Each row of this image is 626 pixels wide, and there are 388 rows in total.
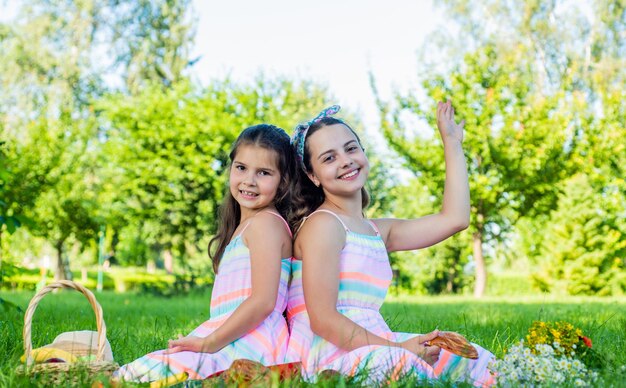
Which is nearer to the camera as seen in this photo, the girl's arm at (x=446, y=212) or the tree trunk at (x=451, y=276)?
the girl's arm at (x=446, y=212)

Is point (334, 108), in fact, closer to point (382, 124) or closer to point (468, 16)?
point (382, 124)

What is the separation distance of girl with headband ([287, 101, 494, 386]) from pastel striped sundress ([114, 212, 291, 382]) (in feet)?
0.26

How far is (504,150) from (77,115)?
16.9 metres

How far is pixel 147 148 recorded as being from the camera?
17.4 meters

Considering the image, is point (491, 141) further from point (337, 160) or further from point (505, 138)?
point (337, 160)

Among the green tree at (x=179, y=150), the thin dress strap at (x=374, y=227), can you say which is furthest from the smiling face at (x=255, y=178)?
the green tree at (x=179, y=150)

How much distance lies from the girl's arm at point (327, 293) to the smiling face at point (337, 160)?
253 millimetres

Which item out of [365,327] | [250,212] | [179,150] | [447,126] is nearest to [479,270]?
[179,150]

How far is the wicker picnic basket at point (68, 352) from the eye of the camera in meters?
2.64

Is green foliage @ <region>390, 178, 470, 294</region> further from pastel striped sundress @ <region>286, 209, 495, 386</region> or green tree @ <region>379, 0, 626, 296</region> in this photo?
pastel striped sundress @ <region>286, 209, 495, 386</region>

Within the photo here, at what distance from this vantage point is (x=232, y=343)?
9.69 ft

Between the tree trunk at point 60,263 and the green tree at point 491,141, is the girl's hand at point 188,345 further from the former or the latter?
the tree trunk at point 60,263

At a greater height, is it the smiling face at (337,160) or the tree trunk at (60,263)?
the smiling face at (337,160)

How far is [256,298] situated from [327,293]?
0.29 m
